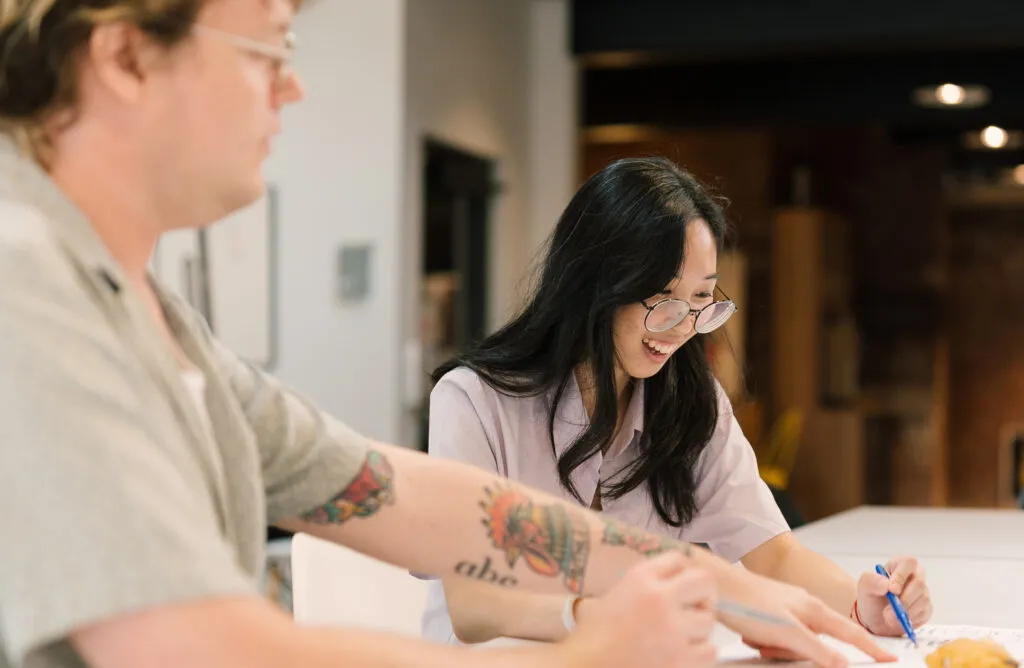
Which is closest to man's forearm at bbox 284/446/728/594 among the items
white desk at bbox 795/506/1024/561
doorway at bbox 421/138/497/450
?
white desk at bbox 795/506/1024/561

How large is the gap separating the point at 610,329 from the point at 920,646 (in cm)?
62

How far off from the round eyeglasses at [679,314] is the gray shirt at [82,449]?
41.6 inches

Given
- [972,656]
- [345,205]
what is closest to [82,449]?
[972,656]

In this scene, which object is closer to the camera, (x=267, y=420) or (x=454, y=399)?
(x=267, y=420)

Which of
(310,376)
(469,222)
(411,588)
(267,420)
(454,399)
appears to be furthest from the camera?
(469,222)

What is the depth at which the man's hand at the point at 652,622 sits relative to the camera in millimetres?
882

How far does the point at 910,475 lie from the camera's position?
9578mm

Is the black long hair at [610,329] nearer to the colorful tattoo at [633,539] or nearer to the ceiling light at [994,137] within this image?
the colorful tattoo at [633,539]

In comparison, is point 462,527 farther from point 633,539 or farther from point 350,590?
point 350,590

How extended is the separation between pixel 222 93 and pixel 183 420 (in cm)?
22

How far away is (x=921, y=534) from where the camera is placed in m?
2.51

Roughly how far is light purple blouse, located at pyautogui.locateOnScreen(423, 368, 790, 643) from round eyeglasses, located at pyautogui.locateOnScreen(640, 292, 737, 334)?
172 mm

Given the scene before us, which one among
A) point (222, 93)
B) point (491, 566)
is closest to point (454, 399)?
point (491, 566)

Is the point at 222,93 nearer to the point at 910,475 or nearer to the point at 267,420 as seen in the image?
the point at 267,420
